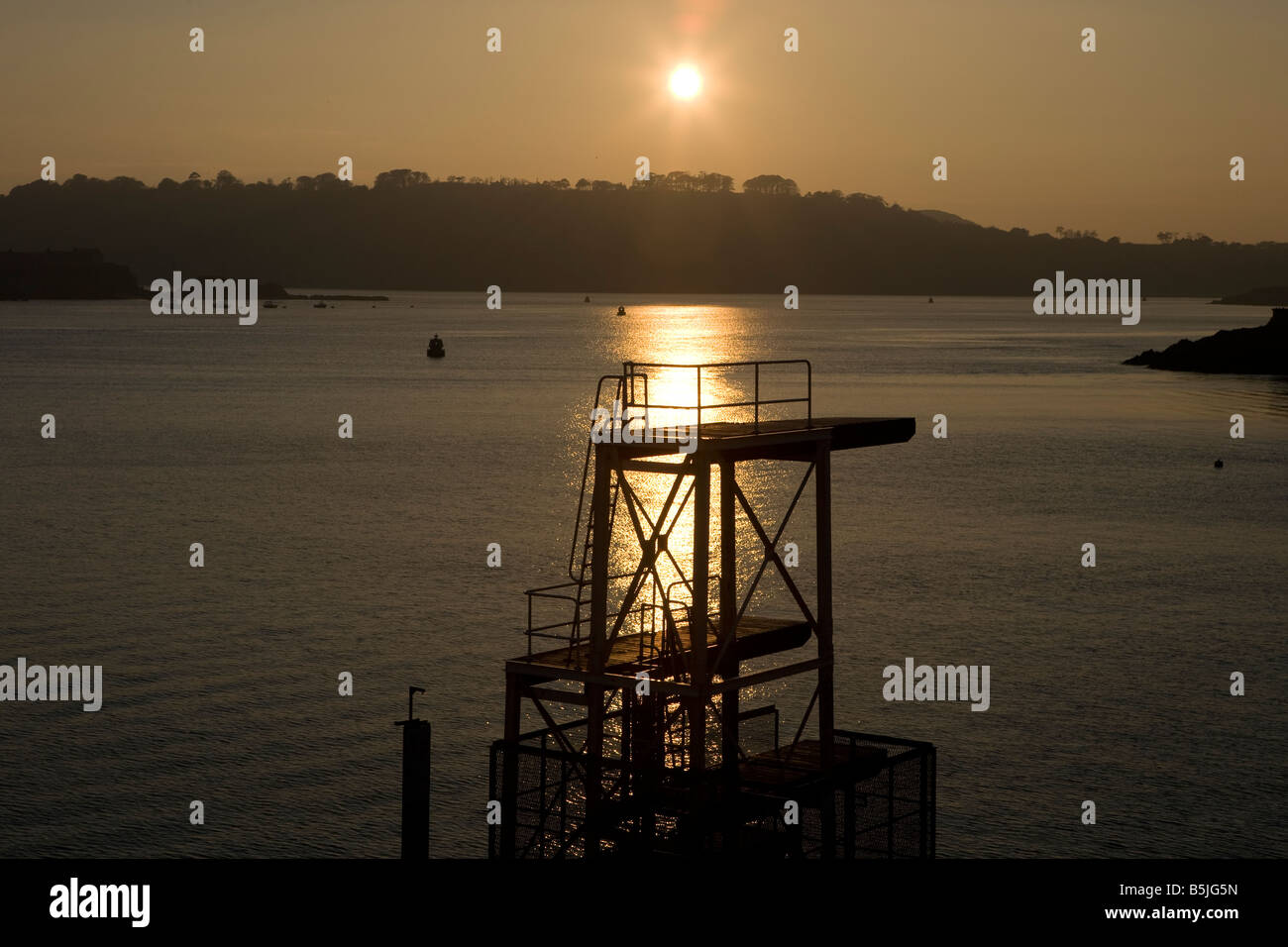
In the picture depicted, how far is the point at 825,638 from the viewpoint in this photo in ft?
91.9

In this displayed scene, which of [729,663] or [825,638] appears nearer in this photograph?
[729,663]

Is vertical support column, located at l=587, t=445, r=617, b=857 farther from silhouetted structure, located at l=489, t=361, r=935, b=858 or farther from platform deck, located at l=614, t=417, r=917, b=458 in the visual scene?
platform deck, located at l=614, t=417, r=917, b=458

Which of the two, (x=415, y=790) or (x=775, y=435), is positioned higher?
(x=775, y=435)

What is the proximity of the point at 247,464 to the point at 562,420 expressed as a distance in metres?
42.7

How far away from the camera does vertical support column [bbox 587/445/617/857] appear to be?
2492cm

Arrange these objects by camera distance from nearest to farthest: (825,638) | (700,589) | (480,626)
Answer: (700,589), (825,638), (480,626)

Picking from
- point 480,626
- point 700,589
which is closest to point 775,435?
point 700,589

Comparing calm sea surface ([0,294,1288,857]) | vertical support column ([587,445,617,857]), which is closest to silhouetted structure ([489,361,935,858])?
vertical support column ([587,445,617,857])

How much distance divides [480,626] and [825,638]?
3050 centimetres

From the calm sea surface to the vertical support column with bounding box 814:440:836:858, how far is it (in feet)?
32.6

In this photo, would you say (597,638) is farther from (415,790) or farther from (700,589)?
(415,790)
